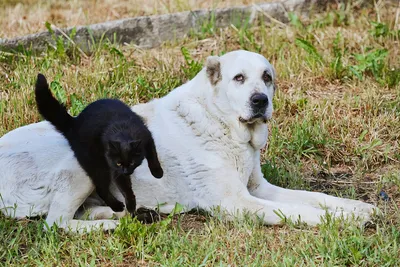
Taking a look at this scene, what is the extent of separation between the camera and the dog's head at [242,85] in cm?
595

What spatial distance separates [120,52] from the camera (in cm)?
838

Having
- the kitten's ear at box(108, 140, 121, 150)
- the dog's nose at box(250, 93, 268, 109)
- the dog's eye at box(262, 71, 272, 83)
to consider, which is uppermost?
the dog's eye at box(262, 71, 272, 83)

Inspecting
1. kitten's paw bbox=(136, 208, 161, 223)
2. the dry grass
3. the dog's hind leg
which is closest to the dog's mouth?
kitten's paw bbox=(136, 208, 161, 223)

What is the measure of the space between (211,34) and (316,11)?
4.94 feet

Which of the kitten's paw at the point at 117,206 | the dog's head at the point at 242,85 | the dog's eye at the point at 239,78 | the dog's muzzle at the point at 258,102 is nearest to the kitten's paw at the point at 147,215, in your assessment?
the kitten's paw at the point at 117,206

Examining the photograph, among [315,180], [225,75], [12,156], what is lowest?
[315,180]

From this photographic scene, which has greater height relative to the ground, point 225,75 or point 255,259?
point 225,75

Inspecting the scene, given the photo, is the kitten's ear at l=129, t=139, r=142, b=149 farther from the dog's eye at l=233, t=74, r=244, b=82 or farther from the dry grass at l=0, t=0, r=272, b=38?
the dry grass at l=0, t=0, r=272, b=38

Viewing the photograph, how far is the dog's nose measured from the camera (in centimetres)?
591

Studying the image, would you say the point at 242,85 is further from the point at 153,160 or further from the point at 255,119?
the point at 153,160

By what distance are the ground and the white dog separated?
0.17m

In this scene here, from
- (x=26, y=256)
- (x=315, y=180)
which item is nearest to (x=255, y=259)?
(x=26, y=256)

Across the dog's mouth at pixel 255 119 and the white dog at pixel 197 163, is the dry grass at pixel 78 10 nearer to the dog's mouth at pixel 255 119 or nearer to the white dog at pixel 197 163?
the white dog at pixel 197 163

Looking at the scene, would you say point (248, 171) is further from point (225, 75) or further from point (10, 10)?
point (10, 10)
